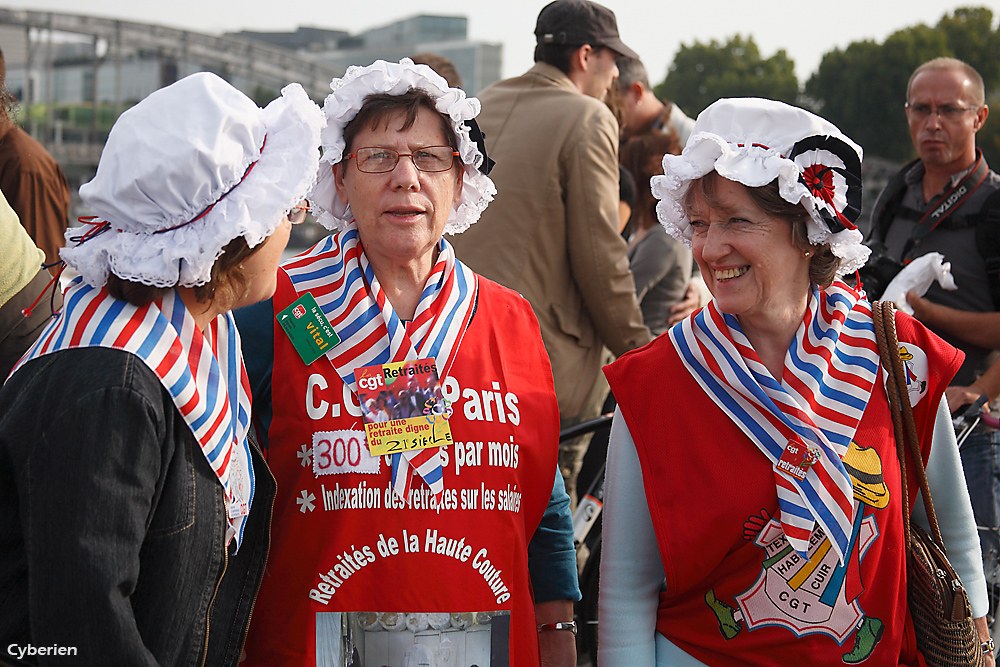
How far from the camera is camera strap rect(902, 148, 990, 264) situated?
3824 mm

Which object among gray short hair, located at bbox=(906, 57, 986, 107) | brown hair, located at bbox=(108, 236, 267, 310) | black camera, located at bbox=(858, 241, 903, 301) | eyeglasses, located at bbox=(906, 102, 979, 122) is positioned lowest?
brown hair, located at bbox=(108, 236, 267, 310)

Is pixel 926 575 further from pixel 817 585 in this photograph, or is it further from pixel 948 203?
pixel 948 203

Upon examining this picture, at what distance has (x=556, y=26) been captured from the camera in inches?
155

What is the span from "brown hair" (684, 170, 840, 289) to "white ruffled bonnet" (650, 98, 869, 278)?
0.02 metres

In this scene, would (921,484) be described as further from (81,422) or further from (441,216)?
(81,422)

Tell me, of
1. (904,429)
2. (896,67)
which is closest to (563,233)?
(904,429)

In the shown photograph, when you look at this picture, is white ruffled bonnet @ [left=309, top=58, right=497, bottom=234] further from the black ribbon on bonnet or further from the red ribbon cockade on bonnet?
the red ribbon cockade on bonnet

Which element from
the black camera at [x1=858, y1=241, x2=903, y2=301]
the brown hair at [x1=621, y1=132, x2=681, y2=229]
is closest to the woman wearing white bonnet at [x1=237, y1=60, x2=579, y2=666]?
the black camera at [x1=858, y1=241, x2=903, y2=301]

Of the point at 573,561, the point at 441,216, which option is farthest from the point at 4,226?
the point at 573,561

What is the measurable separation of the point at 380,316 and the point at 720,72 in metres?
63.4

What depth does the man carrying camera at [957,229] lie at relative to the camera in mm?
3455

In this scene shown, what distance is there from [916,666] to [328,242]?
183 cm

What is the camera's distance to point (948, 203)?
3842 millimetres

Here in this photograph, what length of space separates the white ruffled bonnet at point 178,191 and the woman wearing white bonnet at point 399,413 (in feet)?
1.58
